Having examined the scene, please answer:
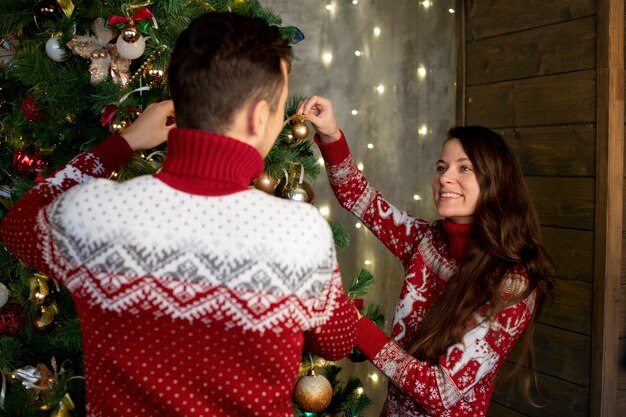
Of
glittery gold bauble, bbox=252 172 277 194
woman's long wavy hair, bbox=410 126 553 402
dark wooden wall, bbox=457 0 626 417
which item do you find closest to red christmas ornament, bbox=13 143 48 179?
glittery gold bauble, bbox=252 172 277 194

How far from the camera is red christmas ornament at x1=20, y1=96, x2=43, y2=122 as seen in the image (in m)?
1.47

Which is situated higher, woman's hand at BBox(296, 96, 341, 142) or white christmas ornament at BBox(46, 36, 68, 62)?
white christmas ornament at BBox(46, 36, 68, 62)

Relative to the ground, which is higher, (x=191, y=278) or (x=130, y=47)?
(x=130, y=47)

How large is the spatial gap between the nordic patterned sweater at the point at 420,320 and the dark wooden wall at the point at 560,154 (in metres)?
0.82

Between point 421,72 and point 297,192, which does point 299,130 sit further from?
point 421,72

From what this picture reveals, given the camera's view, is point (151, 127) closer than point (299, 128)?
Yes

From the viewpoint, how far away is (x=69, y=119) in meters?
1.48

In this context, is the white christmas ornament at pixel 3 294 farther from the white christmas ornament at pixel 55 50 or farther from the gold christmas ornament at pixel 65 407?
the white christmas ornament at pixel 55 50

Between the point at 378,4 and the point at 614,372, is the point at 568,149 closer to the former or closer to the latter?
the point at 614,372

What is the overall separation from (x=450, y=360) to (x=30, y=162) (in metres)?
1.03

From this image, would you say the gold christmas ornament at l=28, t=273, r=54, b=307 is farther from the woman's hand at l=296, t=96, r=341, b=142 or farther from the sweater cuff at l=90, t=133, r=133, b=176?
the woman's hand at l=296, t=96, r=341, b=142

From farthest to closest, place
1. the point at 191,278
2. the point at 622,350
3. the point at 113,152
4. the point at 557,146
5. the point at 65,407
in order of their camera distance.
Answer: the point at 557,146
the point at 622,350
the point at 65,407
the point at 113,152
the point at 191,278

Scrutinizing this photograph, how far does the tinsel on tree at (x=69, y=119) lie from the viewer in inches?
53.2

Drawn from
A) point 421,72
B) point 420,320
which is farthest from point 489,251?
point 421,72
